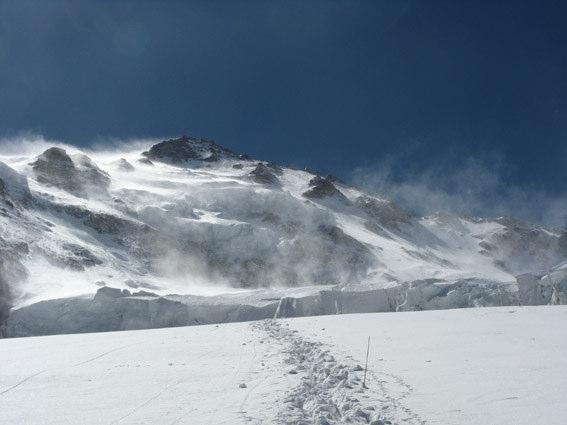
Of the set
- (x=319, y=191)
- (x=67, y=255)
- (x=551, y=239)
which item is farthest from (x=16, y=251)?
(x=551, y=239)

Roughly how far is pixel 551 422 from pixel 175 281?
5894 cm

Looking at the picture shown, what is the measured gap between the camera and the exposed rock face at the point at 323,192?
101 meters

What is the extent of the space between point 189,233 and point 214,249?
4468 mm

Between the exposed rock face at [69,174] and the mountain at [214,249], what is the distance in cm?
27

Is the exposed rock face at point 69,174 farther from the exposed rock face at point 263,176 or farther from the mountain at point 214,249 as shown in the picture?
the exposed rock face at point 263,176

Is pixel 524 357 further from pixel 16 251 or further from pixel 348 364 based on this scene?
pixel 16 251

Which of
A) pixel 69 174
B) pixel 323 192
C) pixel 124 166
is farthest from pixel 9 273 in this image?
pixel 323 192

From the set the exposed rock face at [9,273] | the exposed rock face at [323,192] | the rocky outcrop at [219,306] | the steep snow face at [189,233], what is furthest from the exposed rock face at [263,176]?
the rocky outcrop at [219,306]

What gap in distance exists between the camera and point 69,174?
80500 millimetres

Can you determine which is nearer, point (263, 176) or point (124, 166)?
point (124, 166)

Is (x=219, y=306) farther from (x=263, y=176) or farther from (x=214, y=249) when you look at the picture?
(x=263, y=176)

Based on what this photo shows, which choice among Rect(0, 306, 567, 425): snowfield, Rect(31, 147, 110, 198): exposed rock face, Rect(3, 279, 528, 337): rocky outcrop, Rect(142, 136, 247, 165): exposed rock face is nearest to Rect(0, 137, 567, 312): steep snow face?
Rect(31, 147, 110, 198): exposed rock face

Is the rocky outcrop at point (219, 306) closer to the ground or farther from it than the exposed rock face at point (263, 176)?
closer to the ground

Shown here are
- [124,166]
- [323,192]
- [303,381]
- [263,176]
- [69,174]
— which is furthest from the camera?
[263,176]
